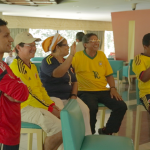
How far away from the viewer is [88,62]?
8.85 ft

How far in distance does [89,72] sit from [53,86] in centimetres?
54

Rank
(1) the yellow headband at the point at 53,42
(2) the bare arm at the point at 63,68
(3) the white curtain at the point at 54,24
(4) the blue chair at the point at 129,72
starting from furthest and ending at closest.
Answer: (3) the white curtain at the point at 54,24 → (4) the blue chair at the point at 129,72 → (1) the yellow headband at the point at 53,42 → (2) the bare arm at the point at 63,68

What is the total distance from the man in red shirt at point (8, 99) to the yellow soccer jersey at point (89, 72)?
4.45 feet

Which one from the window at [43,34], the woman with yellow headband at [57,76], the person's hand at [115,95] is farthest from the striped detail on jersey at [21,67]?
the window at [43,34]

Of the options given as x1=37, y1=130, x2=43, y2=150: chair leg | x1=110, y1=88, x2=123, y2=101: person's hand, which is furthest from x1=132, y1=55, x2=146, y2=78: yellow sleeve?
x1=37, y1=130, x2=43, y2=150: chair leg

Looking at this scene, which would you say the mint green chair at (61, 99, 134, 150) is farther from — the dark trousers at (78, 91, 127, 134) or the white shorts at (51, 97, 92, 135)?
the dark trousers at (78, 91, 127, 134)

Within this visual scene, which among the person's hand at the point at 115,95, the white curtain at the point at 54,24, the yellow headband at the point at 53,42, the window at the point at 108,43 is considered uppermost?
the white curtain at the point at 54,24

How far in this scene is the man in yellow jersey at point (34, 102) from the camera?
1.84 m

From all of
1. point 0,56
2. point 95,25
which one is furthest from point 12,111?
point 95,25

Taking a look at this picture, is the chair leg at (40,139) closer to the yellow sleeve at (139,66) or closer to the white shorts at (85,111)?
the white shorts at (85,111)

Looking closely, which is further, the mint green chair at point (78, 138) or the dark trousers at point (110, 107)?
the dark trousers at point (110, 107)

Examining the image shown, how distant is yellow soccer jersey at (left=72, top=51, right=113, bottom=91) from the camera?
2.68 m

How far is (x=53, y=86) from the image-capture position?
2328 millimetres

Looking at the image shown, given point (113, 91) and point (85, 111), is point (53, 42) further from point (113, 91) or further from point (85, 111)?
point (113, 91)
